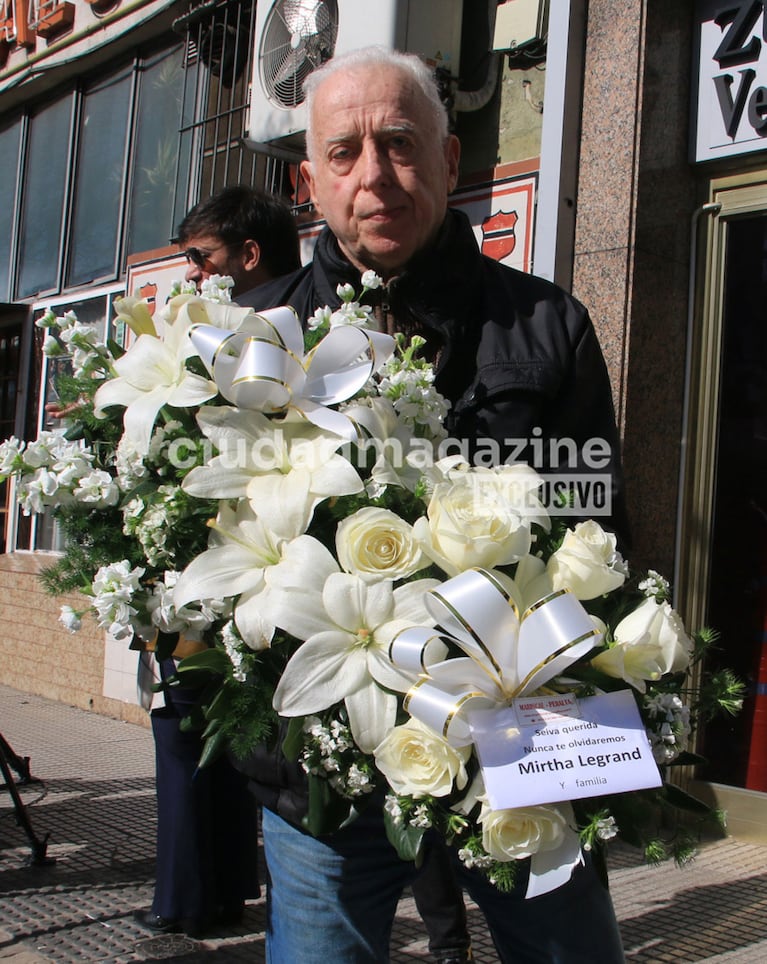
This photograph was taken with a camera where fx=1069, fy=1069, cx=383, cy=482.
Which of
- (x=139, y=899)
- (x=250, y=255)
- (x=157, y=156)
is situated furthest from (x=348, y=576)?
(x=157, y=156)

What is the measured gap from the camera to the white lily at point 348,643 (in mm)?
1378

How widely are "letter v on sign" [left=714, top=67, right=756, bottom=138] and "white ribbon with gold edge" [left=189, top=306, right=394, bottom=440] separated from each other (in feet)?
11.3

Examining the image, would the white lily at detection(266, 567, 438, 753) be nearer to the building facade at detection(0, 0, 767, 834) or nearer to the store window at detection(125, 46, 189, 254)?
the building facade at detection(0, 0, 767, 834)

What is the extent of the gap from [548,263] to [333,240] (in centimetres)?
270

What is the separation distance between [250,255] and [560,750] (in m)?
2.64

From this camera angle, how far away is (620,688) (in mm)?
1449

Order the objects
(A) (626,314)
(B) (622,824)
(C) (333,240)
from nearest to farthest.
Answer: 1. (B) (622,824)
2. (C) (333,240)
3. (A) (626,314)

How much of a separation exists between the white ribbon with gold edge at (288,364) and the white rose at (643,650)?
45 centimetres

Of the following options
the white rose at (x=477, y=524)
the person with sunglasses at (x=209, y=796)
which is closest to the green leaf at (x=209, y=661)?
the white rose at (x=477, y=524)

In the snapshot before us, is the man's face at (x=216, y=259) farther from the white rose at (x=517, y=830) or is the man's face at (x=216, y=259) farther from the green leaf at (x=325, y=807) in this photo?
the white rose at (x=517, y=830)

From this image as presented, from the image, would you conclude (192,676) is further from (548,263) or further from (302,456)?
(548,263)

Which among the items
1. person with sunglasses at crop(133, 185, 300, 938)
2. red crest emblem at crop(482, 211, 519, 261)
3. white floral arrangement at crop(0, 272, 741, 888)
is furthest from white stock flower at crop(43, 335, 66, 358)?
red crest emblem at crop(482, 211, 519, 261)

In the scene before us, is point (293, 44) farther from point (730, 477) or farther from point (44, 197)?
point (44, 197)

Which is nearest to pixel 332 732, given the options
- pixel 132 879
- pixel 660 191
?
pixel 132 879
